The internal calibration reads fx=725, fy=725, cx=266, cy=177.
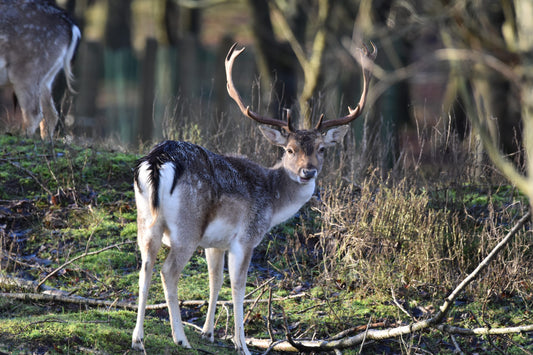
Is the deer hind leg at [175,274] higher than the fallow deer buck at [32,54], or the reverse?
the fallow deer buck at [32,54]

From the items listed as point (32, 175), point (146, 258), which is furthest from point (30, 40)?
point (146, 258)

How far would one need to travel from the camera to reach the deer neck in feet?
21.2

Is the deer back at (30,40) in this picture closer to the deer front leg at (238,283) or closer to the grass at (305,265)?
the grass at (305,265)

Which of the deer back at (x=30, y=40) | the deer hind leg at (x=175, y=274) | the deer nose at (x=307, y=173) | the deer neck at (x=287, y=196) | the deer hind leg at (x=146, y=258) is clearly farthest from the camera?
the deer back at (x=30, y=40)

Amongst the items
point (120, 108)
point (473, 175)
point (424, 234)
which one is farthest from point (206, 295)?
point (120, 108)

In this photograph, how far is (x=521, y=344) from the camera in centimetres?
614

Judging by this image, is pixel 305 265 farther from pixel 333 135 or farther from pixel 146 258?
pixel 146 258

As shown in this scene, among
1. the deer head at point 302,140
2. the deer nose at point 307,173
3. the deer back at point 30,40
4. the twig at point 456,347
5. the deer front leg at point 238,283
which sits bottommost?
the twig at point 456,347

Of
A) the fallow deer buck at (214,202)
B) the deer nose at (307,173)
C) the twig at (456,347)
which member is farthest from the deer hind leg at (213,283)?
the twig at (456,347)

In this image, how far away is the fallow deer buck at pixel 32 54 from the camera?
9.54 metres

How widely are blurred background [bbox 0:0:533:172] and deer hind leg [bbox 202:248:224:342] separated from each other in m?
2.24

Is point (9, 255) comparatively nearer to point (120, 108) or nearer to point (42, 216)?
point (42, 216)

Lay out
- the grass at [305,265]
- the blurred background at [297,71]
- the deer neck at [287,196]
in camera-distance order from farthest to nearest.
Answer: the blurred background at [297,71], the deer neck at [287,196], the grass at [305,265]

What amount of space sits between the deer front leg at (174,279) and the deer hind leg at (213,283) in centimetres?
51
